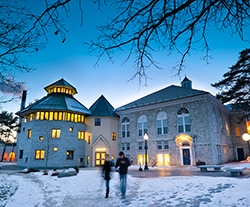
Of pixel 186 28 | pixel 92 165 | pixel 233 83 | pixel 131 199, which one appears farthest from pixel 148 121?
pixel 186 28

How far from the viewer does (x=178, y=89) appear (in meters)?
30.7

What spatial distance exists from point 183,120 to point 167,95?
511 centimetres

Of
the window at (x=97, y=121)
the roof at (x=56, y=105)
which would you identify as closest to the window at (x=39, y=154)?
the roof at (x=56, y=105)

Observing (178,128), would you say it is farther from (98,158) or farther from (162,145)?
(98,158)

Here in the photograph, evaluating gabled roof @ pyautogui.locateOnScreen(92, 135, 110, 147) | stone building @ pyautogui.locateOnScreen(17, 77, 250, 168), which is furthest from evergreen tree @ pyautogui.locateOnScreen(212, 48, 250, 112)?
gabled roof @ pyautogui.locateOnScreen(92, 135, 110, 147)

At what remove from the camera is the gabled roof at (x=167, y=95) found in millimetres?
27630

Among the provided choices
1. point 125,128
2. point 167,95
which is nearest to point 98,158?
point 125,128

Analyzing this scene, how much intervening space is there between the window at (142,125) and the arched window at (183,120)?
5459 millimetres

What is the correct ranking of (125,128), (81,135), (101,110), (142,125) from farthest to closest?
(125,128) < (101,110) < (81,135) < (142,125)

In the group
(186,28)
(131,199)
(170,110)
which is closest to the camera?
(186,28)

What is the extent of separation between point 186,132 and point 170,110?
3.94 m

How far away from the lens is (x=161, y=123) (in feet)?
95.6

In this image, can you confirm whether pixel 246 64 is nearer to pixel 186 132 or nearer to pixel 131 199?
pixel 186 132

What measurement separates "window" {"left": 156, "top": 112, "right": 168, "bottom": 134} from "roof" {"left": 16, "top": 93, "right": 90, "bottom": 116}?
37.4 feet
